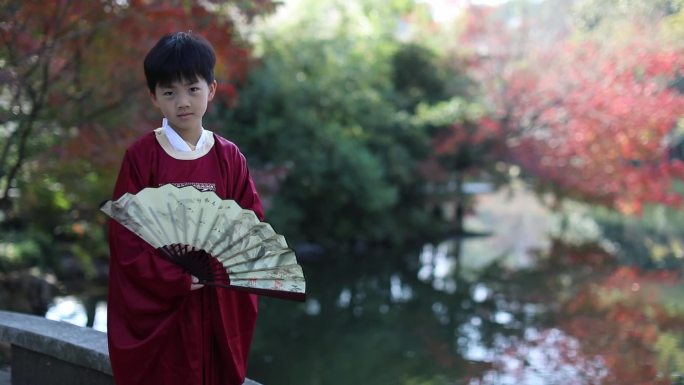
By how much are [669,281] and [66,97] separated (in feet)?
23.2

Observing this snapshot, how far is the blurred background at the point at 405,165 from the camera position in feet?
18.9

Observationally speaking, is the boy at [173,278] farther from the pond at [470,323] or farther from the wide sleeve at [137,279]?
the pond at [470,323]

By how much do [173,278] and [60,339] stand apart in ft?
3.41

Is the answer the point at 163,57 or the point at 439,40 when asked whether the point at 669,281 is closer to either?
the point at 439,40

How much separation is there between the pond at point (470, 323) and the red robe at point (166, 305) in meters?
3.59

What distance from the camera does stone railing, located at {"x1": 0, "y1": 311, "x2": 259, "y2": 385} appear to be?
2727 millimetres

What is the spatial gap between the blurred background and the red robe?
104 inches

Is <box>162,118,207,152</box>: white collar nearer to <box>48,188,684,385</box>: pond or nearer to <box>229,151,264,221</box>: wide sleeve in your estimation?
<box>229,151,264,221</box>: wide sleeve

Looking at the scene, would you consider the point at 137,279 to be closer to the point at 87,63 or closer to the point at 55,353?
the point at 55,353

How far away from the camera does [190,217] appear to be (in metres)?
1.99

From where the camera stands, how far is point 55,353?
2.83 m

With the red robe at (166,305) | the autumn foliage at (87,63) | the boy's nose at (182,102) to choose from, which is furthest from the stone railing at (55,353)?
the autumn foliage at (87,63)

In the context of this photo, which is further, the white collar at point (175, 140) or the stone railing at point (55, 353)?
the stone railing at point (55, 353)

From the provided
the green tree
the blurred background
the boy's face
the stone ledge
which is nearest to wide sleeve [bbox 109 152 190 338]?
the boy's face
